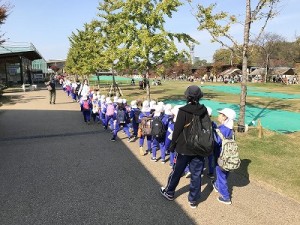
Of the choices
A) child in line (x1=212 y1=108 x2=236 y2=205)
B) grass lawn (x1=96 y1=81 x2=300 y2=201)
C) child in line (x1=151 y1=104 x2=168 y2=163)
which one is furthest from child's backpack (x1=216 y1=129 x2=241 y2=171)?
child in line (x1=151 y1=104 x2=168 y2=163)

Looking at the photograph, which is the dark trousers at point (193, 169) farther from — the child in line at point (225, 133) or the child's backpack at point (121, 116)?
the child's backpack at point (121, 116)

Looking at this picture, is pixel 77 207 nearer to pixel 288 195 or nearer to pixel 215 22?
pixel 288 195

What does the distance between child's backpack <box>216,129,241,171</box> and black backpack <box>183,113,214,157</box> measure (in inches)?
16.3

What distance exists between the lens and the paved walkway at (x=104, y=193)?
4.82m

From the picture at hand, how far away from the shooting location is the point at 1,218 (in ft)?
15.7

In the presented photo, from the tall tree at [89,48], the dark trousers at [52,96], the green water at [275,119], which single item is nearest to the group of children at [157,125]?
the green water at [275,119]

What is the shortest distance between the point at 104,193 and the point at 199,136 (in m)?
2.32

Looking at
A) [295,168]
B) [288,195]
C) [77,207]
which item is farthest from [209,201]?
[295,168]

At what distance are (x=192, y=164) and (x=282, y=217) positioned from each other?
1748 mm

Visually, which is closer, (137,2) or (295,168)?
(295,168)

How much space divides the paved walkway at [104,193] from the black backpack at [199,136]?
3.73 ft

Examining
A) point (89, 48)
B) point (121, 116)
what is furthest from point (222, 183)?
point (89, 48)

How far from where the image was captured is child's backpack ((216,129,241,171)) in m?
5.11

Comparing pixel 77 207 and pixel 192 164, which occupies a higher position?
pixel 192 164
